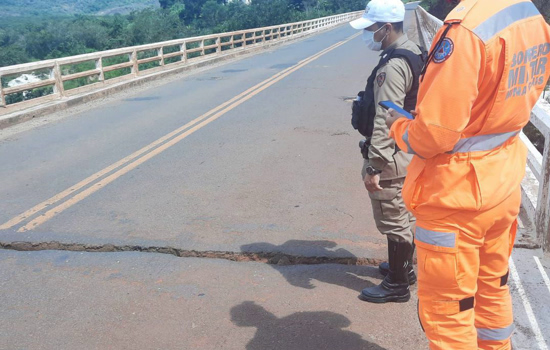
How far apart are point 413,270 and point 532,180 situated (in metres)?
1.66

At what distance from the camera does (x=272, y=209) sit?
545 centimetres

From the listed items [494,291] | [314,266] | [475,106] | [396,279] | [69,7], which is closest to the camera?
[475,106]

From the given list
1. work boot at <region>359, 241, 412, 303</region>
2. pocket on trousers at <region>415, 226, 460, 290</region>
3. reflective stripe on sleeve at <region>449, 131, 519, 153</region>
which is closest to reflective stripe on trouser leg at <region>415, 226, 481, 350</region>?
pocket on trousers at <region>415, 226, 460, 290</region>

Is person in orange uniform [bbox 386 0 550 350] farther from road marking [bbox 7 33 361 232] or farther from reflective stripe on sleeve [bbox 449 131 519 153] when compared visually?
road marking [bbox 7 33 361 232]

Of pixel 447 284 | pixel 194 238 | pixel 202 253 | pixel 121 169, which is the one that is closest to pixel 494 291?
pixel 447 284

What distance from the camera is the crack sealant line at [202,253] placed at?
14.0 feet

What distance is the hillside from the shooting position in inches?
5271

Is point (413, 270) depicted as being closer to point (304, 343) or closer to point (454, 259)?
point (304, 343)

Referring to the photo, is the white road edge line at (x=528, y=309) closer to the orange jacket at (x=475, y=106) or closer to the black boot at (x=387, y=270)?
the black boot at (x=387, y=270)

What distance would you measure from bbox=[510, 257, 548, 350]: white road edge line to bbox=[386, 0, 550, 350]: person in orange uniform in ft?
2.81

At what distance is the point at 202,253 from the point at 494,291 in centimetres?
256

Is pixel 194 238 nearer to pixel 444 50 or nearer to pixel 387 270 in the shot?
pixel 387 270

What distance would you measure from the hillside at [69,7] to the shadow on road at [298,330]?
141 metres

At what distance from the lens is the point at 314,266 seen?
4203 mm
